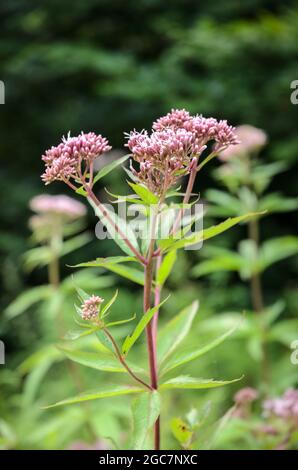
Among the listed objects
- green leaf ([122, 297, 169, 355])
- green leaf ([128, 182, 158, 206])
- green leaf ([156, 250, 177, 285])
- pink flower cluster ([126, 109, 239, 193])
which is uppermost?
pink flower cluster ([126, 109, 239, 193])

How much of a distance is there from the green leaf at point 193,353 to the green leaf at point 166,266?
14cm

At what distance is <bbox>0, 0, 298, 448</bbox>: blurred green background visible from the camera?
11.9 feet

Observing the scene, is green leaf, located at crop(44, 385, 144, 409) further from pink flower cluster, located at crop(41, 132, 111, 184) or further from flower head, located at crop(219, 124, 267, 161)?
flower head, located at crop(219, 124, 267, 161)

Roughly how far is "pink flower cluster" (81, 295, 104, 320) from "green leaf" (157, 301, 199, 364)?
0.24m

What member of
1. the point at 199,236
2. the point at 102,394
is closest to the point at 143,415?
the point at 102,394

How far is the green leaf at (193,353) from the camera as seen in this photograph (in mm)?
977

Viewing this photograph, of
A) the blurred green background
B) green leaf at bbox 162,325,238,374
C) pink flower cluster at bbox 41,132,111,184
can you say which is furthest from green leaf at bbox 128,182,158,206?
the blurred green background

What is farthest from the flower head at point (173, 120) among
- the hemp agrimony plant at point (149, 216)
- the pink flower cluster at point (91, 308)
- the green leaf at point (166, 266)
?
the pink flower cluster at point (91, 308)

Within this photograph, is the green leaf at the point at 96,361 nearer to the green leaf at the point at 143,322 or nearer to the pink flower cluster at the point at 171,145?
the green leaf at the point at 143,322

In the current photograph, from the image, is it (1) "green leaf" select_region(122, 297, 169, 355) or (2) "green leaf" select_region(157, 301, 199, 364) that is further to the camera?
(2) "green leaf" select_region(157, 301, 199, 364)

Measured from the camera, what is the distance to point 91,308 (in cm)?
90

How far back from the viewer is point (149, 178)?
3.12 ft

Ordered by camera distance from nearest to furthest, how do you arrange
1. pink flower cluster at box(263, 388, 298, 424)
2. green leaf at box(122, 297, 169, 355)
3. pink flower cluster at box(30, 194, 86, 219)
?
green leaf at box(122, 297, 169, 355), pink flower cluster at box(263, 388, 298, 424), pink flower cluster at box(30, 194, 86, 219)

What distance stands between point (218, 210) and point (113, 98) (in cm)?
253
